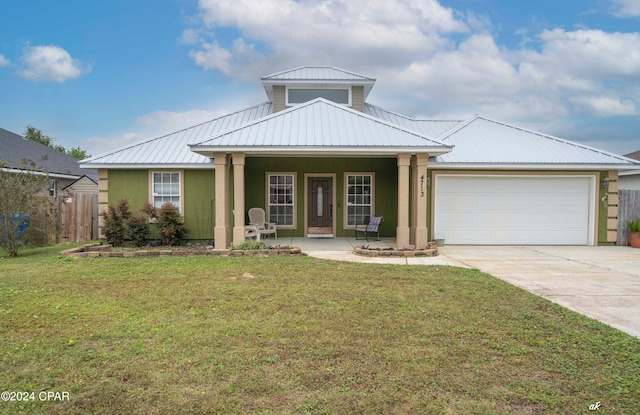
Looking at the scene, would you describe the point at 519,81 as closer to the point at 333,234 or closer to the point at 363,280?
the point at 333,234

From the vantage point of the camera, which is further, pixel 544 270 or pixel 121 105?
pixel 121 105

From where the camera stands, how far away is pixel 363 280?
682 centimetres

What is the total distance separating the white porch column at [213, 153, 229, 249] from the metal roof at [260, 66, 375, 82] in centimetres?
551

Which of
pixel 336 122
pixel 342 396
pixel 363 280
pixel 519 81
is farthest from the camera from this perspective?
pixel 519 81

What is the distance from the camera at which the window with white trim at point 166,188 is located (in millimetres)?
12695

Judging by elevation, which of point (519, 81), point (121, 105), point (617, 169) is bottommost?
point (617, 169)

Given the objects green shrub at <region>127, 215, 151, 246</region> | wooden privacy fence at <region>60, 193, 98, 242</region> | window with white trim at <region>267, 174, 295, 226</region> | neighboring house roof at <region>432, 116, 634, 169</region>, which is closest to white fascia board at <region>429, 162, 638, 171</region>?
neighboring house roof at <region>432, 116, 634, 169</region>

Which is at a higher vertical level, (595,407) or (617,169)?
(617,169)

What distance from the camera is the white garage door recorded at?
1230 cm

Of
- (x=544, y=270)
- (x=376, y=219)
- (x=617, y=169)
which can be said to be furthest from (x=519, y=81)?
(x=544, y=270)

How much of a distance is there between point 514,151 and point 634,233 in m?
4.37

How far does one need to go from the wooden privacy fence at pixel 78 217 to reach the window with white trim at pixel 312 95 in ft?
25.7

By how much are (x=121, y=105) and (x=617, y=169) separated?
18.3 metres

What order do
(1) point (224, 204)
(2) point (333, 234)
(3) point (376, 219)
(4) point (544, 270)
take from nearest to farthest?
(4) point (544, 270)
(1) point (224, 204)
(3) point (376, 219)
(2) point (333, 234)
